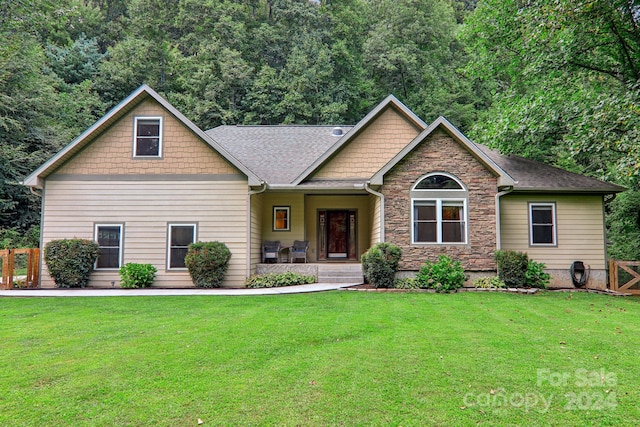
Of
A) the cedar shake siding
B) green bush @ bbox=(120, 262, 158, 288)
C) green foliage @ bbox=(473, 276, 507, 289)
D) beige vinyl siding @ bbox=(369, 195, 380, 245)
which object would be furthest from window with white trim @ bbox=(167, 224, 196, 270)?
green foliage @ bbox=(473, 276, 507, 289)

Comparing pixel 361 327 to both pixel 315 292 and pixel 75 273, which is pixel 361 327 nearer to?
pixel 315 292

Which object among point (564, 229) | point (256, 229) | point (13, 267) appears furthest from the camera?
point (256, 229)

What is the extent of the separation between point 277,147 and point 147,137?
4996 mm

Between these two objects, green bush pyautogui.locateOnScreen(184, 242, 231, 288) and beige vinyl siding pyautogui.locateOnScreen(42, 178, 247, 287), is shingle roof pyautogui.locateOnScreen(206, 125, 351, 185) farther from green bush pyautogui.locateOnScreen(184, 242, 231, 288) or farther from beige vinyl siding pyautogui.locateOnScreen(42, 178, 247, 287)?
green bush pyautogui.locateOnScreen(184, 242, 231, 288)

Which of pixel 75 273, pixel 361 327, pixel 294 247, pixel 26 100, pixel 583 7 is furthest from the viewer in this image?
pixel 26 100

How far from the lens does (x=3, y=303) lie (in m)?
8.53

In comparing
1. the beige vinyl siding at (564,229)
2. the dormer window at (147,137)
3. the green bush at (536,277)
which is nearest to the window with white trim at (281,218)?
the dormer window at (147,137)

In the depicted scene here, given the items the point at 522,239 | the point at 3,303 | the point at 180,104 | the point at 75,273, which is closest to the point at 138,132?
the point at 75,273

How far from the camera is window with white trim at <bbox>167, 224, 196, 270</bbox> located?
11.2 metres

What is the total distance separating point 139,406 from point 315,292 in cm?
679

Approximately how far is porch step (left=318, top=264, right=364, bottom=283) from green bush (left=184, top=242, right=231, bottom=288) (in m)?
2.84

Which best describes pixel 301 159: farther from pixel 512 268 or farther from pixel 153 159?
pixel 512 268

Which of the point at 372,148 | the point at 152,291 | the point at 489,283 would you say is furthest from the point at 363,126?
the point at 152,291

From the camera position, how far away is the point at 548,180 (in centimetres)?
1181
